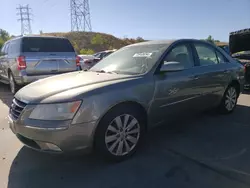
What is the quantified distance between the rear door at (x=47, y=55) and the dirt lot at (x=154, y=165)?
3.07 metres

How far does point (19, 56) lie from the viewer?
6.98m

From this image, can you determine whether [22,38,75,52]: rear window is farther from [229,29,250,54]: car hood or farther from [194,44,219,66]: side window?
[229,29,250,54]: car hood

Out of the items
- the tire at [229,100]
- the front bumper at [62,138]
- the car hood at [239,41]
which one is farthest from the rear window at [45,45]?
the car hood at [239,41]

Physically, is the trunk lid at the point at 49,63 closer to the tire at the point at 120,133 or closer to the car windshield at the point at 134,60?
the car windshield at the point at 134,60

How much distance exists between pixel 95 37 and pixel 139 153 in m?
53.4

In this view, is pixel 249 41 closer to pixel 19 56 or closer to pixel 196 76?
pixel 196 76

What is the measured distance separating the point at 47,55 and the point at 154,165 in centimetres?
509

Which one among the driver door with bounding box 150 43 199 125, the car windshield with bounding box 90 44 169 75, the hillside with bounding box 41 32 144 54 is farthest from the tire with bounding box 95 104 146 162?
the hillside with bounding box 41 32 144 54

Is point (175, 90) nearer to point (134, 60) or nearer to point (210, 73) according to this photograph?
point (134, 60)

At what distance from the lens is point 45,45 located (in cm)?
762

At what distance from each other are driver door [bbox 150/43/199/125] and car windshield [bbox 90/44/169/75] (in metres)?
0.17

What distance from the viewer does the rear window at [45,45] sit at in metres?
7.33

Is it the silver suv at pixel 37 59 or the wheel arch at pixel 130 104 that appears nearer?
the wheel arch at pixel 130 104

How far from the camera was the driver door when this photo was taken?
146 inches
